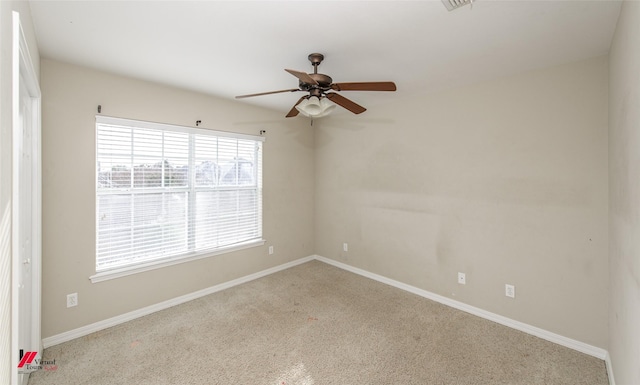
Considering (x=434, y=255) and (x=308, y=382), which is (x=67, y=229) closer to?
(x=308, y=382)

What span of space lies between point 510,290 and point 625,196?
1.44 m

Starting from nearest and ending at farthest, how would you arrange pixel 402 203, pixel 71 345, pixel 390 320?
pixel 71 345 → pixel 390 320 → pixel 402 203

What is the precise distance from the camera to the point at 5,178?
1.11 metres

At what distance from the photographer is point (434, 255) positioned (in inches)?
130

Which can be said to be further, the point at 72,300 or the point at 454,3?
the point at 72,300

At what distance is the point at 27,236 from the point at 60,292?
0.69 meters

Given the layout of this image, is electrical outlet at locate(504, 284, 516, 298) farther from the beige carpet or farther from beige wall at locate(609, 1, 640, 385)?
A: beige wall at locate(609, 1, 640, 385)

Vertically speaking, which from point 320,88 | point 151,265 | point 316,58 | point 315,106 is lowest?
point 151,265

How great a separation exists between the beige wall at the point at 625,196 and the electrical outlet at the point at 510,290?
2.18 feet

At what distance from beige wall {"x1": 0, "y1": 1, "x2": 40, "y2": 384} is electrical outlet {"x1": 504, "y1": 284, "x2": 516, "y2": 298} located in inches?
139

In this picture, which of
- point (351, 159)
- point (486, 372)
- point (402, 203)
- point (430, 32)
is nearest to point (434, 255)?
point (402, 203)

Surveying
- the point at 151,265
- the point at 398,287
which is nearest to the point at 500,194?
the point at 398,287

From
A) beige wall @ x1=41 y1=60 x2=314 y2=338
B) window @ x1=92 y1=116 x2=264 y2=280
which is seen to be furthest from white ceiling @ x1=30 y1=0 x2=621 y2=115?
window @ x1=92 y1=116 x2=264 y2=280

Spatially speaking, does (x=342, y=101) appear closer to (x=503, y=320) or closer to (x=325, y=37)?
(x=325, y=37)
